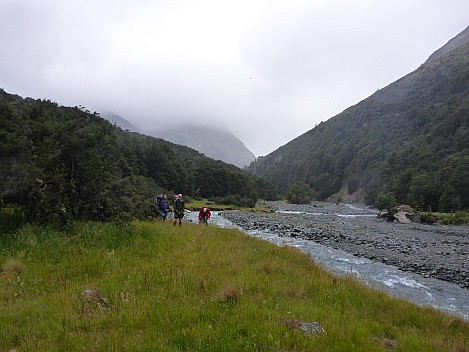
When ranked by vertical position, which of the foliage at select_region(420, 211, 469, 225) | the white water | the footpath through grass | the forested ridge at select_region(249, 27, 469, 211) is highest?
the forested ridge at select_region(249, 27, 469, 211)

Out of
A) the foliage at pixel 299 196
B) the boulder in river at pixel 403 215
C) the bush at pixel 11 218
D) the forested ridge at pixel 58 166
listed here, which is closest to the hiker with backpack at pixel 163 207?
the forested ridge at pixel 58 166

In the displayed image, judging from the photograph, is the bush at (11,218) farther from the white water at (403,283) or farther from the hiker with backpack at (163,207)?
the white water at (403,283)

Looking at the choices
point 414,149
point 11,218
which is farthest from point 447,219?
point 414,149

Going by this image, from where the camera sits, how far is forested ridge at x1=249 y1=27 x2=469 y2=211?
7225 centimetres

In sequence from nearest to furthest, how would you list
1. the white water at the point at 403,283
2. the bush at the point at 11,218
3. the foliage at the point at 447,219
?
the bush at the point at 11,218 → the white water at the point at 403,283 → the foliage at the point at 447,219

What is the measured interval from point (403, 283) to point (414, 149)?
110 m

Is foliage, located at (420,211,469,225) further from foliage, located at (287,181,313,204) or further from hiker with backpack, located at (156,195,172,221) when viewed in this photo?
foliage, located at (287,181,313,204)

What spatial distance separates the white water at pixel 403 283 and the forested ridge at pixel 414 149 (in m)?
56.2

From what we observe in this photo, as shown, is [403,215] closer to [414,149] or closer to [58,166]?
[58,166]

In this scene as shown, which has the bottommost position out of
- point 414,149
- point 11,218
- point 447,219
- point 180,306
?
point 447,219

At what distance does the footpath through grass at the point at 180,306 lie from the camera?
4797mm

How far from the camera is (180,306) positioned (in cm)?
588

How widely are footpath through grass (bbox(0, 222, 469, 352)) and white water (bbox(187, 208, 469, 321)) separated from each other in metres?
4.32

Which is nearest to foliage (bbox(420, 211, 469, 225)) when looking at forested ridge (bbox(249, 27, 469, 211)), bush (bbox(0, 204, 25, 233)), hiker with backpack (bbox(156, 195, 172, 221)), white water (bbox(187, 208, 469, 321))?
forested ridge (bbox(249, 27, 469, 211))
